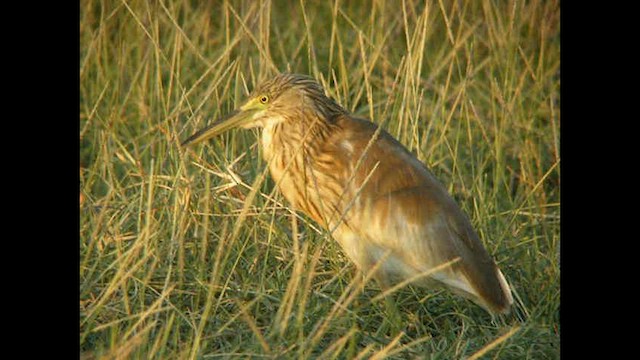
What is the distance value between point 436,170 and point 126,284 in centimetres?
158

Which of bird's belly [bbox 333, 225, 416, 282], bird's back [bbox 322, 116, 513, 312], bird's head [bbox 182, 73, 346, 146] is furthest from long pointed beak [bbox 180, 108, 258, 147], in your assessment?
bird's belly [bbox 333, 225, 416, 282]

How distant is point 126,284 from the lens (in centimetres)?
337

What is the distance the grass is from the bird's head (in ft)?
0.49

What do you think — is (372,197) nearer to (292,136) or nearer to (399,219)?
(399,219)

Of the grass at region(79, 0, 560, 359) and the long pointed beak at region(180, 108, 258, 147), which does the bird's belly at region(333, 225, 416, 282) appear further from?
the long pointed beak at region(180, 108, 258, 147)

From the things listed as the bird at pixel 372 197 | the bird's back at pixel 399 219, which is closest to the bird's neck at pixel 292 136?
the bird at pixel 372 197

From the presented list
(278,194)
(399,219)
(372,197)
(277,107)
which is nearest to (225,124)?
(277,107)

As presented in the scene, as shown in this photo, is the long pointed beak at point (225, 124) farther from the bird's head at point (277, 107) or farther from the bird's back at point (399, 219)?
the bird's back at point (399, 219)

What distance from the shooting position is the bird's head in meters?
3.84

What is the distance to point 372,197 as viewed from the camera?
367cm

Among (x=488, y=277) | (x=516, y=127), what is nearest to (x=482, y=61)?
(x=516, y=127)

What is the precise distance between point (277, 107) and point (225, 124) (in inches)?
7.7

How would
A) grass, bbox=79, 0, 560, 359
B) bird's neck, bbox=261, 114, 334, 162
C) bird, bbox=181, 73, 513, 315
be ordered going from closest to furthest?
1. grass, bbox=79, 0, 560, 359
2. bird, bbox=181, 73, 513, 315
3. bird's neck, bbox=261, 114, 334, 162

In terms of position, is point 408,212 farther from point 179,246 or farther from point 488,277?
point 179,246
